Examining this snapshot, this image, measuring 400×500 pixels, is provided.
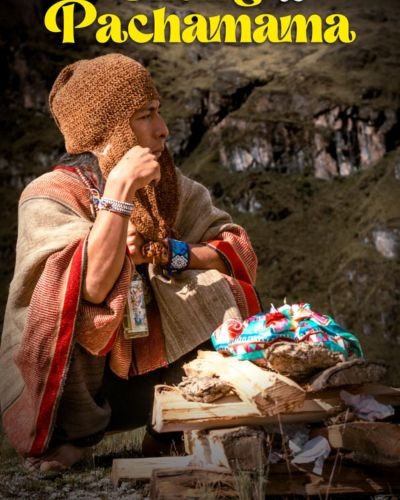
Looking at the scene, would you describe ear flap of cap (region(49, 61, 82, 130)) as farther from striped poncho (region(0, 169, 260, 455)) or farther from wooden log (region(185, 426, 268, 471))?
wooden log (region(185, 426, 268, 471))

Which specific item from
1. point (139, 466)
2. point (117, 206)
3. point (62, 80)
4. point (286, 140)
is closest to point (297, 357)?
point (139, 466)

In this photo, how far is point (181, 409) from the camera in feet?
9.15

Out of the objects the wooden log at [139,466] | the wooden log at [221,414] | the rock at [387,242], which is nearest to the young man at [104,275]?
the wooden log at [139,466]

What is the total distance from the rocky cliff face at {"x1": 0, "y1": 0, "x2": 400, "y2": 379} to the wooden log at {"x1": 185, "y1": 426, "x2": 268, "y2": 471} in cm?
8377

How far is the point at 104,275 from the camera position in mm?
3322

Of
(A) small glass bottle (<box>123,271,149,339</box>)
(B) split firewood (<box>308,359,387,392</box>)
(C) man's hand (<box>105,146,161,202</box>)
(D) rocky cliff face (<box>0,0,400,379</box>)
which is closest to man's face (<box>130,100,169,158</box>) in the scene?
(C) man's hand (<box>105,146,161,202</box>)

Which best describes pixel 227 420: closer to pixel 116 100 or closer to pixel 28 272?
pixel 28 272

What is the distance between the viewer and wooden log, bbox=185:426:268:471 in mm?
2607

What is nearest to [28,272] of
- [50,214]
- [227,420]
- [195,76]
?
[50,214]

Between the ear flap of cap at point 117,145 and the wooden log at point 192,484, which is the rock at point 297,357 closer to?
the wooden log at point 192,484

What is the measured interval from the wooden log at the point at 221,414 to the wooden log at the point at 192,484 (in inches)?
7.9

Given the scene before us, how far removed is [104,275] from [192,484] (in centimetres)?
113

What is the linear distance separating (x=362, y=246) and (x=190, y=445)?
91.3 meters

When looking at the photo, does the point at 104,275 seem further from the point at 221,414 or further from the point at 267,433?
the point at 267,433
